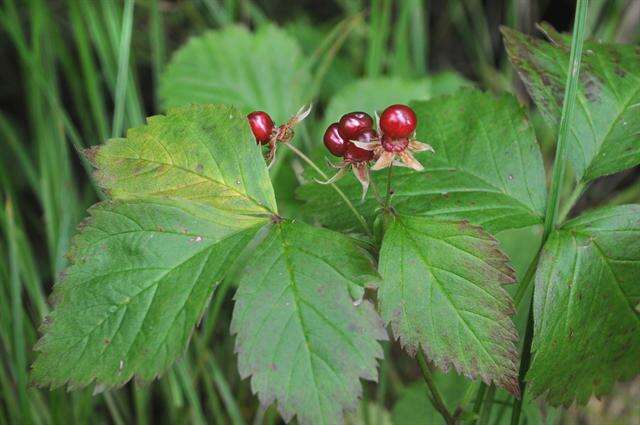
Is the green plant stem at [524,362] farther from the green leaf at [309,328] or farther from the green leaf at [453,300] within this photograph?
the green leaf at [309,328]

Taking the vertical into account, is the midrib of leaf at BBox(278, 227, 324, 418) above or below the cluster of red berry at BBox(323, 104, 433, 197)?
below

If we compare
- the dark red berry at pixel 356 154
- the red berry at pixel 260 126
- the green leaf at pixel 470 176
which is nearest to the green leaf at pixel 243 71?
the green leaf at pixel 470 176

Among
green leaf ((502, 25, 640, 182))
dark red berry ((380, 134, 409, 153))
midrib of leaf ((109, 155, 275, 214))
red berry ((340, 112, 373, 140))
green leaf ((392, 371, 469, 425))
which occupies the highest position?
red berry ((340, 112, 373, 140))

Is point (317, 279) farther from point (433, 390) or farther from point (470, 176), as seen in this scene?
point (470, 176)

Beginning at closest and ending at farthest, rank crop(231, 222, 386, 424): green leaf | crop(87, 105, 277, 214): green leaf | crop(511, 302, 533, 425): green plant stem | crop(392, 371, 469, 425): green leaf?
crop(231, 222, 386, 424): green leaf → crop(87, 105, 277, 214): green leaf → crop(511, 302, 533, 425): green plant stem → crop(392, 371, 469, 425): green leaf

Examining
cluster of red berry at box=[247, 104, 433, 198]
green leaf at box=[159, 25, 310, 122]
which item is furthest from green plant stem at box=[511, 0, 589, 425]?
green leaf at box=[159, 25, 310, 122]

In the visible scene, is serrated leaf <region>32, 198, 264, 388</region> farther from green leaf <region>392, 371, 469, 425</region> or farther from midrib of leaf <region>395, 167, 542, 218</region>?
green leaf <region>392, 371, 469, 425</region>

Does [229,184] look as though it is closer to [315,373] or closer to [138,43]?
[315,373]

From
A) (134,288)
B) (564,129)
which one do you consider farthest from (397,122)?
(134,288)
